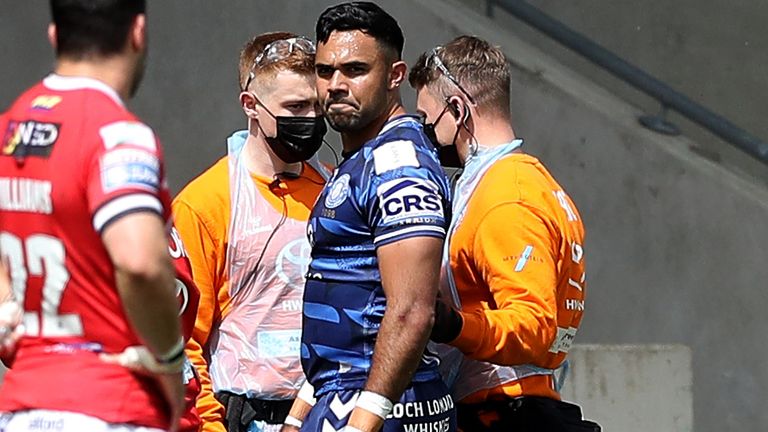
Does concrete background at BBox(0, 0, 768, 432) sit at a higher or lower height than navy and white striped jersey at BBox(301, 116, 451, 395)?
lower

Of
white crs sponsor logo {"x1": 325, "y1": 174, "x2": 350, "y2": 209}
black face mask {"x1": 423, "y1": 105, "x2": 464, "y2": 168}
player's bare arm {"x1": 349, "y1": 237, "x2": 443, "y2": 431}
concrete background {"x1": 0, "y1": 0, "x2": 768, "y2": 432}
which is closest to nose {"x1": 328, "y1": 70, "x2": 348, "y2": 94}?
white crs sponsor logo {"x1": 325, "y1": 174, "x2": 350, "y2": 209}

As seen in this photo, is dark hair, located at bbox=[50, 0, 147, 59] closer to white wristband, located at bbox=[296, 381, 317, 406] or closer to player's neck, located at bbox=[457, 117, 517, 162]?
white wristband, located at bbox=[296, 381, 317, 406]

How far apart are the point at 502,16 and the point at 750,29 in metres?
1.50

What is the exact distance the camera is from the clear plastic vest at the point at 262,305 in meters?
4.32

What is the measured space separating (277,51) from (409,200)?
1346 mm

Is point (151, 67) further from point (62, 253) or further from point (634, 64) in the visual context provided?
point (62, 253)

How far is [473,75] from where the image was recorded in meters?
4.13

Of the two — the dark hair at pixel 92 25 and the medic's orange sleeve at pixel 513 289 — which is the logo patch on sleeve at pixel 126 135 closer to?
the dark hair at pixel 92 25

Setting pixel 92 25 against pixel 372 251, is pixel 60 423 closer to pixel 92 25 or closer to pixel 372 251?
pixel 92 25

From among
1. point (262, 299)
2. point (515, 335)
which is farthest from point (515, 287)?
point (262, 299)

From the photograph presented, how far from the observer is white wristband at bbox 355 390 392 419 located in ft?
10.6

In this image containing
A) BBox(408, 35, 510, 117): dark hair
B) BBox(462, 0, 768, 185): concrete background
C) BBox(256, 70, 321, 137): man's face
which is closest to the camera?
BBox(408, 35, 510, 117): dark hair

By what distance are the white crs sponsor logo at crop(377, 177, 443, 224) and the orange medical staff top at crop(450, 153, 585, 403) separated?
14.6 inches

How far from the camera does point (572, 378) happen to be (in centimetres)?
572
